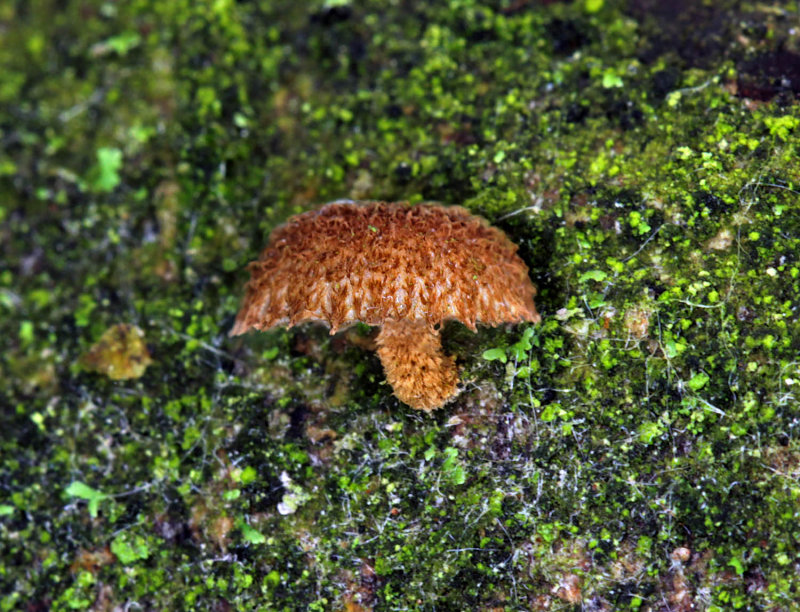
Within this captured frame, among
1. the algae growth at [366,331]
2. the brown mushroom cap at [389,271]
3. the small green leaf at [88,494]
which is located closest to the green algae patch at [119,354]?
the algae growth at [366,331]

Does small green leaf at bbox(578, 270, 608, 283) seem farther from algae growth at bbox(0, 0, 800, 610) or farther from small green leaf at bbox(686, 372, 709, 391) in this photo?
small green leaf at bbox(686, 372, 709, 391)

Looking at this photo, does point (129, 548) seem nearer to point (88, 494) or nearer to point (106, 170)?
point (88, 494)

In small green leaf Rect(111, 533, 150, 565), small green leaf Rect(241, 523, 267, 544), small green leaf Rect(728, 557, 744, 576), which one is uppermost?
small green leaf Rect(728, 557, 744, 576)

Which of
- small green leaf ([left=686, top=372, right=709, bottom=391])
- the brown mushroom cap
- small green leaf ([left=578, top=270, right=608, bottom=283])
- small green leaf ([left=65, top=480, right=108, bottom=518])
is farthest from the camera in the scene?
small green leaf ([left=65, top=480, right=108, bottom=518])

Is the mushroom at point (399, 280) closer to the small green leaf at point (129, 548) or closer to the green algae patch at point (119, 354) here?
the green algae patch at point (119, 354)

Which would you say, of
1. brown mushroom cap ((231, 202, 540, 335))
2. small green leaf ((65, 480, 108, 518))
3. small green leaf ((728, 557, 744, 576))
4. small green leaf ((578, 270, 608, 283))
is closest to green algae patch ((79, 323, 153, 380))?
small green leaf ((65, 480, 108, 518))

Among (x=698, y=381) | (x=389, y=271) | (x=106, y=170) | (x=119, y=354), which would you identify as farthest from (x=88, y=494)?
(x=698, y=381)

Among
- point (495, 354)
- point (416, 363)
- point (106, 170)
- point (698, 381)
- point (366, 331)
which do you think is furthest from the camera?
point (106, 170)

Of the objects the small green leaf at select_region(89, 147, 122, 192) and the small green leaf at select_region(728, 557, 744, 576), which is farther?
the small green leaf at select_region(89, 147, 122, 192)
